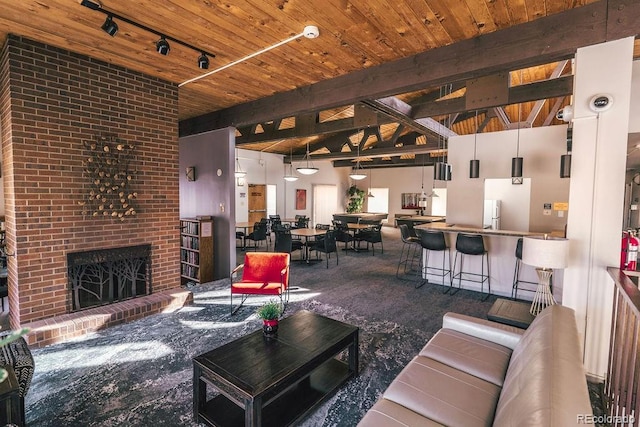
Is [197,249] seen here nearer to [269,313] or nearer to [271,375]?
[269,313]

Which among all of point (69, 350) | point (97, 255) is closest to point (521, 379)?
point (69, 350)

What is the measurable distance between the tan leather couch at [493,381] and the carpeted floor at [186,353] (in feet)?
1.99

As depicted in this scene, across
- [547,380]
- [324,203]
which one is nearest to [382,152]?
[324,203]

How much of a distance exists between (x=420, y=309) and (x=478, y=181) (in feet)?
7.92

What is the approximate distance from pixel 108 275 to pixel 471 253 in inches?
189

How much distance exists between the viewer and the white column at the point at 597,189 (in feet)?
7.74

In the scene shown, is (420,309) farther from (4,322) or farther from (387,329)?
(4,322)

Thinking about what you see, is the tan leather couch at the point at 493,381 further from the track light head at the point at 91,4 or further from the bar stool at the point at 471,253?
the track light head at the point at 91,4

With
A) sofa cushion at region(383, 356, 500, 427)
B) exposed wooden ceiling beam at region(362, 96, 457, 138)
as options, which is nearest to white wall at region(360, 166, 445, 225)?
exposed wooden ceiling beam at region(362, 96, 457, 138)

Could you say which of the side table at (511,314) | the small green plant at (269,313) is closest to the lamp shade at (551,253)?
the side table at (511,314)

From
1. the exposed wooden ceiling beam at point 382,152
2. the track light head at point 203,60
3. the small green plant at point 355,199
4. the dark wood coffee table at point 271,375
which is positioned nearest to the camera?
the dark wood coffee table at point 271,375

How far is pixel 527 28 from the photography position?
2.70 meters

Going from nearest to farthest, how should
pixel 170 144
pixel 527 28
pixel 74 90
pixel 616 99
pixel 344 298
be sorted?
pixel 616 99
pixel 527 28
pixel 74 90
pixel 170 144
pixel 344 298

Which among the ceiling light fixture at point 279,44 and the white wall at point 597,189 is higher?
the ceiling light fixture at point 279,44
